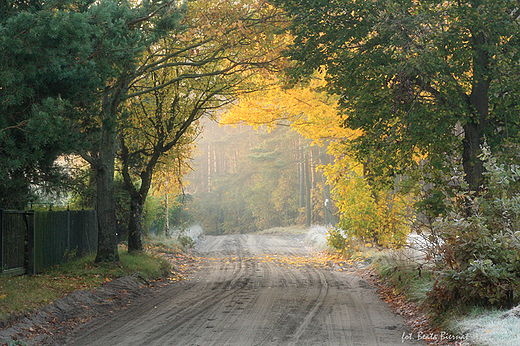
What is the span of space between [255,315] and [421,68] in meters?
5.67

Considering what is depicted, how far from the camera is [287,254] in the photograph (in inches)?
791

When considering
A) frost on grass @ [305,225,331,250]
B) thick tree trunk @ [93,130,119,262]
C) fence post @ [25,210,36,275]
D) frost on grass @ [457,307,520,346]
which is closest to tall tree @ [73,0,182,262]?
thick tree trunk @ [93,130,119,262]

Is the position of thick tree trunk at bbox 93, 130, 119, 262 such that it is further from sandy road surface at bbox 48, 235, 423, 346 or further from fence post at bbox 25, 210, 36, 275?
sandy road surface at bbox 48, 235, 423, 346

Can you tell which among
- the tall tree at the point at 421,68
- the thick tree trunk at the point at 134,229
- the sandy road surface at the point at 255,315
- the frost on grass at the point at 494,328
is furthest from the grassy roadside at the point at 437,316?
the thick tree trunk at the point at 134,229

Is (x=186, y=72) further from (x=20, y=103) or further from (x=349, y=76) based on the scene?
(x=20, y=103)

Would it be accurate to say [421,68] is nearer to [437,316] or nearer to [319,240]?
[437,316]

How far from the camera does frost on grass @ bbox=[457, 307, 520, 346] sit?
563 cm

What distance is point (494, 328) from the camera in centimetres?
600

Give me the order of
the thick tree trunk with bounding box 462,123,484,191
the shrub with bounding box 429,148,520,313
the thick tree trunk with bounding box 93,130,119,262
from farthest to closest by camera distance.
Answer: the thick tree trunk with bounding box 93,130,119,262 < the thick tree trunk with bounding box 462,123,484,191 < the shrub with bounding box 429,148,520,313

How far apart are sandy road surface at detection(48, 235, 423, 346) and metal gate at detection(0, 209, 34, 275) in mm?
2992

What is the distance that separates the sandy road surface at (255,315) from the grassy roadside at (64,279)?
988 mm

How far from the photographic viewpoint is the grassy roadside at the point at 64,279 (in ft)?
25.5

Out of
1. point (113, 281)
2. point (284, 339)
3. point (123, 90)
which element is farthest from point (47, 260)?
point (284, 339)

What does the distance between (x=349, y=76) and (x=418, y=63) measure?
190 centimetres
